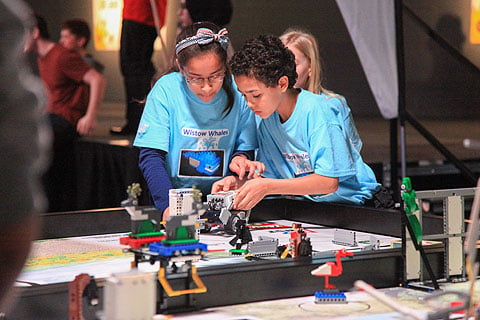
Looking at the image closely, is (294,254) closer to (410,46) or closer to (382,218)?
(382,218)

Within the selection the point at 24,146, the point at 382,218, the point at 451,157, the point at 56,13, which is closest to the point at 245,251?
the point at 382,218

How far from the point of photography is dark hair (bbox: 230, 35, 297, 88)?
1940mm

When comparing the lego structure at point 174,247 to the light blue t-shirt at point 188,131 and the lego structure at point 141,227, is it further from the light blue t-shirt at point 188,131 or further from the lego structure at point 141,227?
the light blue t-shirt at point 188,131

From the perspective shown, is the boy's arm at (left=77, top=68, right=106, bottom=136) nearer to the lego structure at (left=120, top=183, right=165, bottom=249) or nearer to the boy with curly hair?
the boy with curly hair

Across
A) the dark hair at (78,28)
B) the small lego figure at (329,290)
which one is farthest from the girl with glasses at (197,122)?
the dark hair at (78,28)

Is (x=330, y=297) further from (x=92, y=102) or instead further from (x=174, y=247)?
(x=92, y=102)

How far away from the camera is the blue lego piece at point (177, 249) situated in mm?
1167

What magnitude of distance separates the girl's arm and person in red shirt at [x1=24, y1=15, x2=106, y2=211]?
52.3 inches

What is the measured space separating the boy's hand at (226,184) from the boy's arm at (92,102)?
1.52 m

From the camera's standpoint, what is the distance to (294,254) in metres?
1.50

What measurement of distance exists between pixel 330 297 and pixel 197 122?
866 millimetres

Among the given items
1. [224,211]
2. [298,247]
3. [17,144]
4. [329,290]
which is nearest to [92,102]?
[224,211]

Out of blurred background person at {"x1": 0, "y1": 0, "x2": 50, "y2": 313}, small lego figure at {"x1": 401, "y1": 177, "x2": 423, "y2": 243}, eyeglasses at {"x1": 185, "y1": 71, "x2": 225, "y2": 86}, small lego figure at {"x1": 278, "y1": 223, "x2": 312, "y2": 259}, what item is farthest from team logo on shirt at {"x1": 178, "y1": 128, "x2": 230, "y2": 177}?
blurred background person at {"x1": 0, "y1": 0, "x2": 50, "y2": 313}

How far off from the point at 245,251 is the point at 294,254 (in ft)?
0.45
